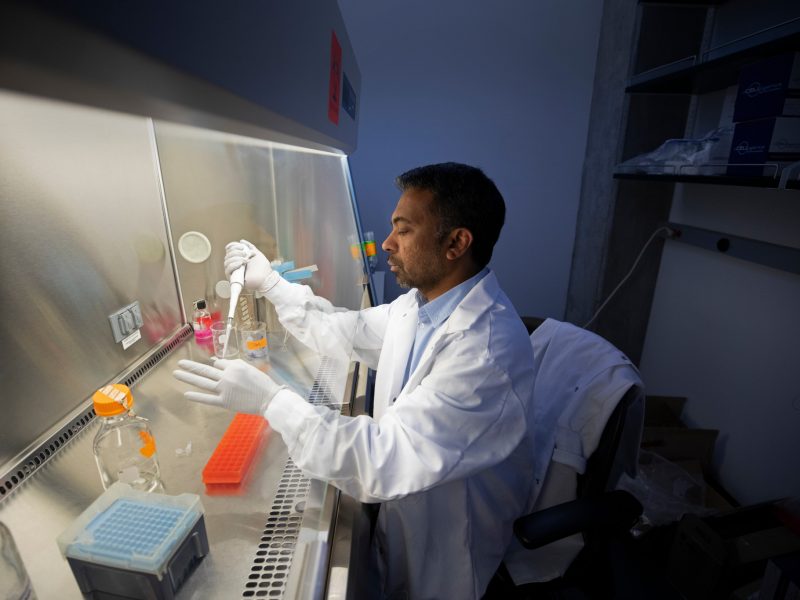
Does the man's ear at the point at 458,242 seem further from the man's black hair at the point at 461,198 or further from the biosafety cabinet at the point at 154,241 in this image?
the biosafety cabinet at the point at 154,241

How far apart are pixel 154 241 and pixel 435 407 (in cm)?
109

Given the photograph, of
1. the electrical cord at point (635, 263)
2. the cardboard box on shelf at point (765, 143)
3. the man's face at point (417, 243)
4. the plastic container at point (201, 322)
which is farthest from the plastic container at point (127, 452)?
the electrical cord at point (635, 263)

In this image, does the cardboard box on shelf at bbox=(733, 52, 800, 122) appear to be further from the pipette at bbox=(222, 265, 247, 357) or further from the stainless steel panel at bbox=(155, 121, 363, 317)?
the pipette at bbox=(222, 265, 247, 357)

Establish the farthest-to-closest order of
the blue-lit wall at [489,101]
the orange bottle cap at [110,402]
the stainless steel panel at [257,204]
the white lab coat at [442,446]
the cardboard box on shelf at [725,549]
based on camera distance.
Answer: the blue-lit wall at [489,101], the cardboard box on shelf at [725,549], the stainless steel panel at [257,204], the white lab coat at [442,446], the orange bottle cap at [110,402]

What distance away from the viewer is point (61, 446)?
938 mm

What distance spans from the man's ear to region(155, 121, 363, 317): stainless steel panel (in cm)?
56

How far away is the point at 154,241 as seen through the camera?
1397 millimetres

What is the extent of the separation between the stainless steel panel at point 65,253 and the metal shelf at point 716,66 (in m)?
2.05

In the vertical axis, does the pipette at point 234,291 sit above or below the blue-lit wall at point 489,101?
below

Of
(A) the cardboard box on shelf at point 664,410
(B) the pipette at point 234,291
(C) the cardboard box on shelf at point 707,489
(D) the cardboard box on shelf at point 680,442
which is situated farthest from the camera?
(A) the cardboard box on shelf at point 664,410

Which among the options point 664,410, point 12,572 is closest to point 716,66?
point 664,410

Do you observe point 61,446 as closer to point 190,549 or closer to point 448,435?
point 190,549

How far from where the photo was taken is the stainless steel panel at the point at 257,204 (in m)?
1.45

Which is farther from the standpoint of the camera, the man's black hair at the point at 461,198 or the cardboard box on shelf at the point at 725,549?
the cardboard box on shelf at the point at 725,549
